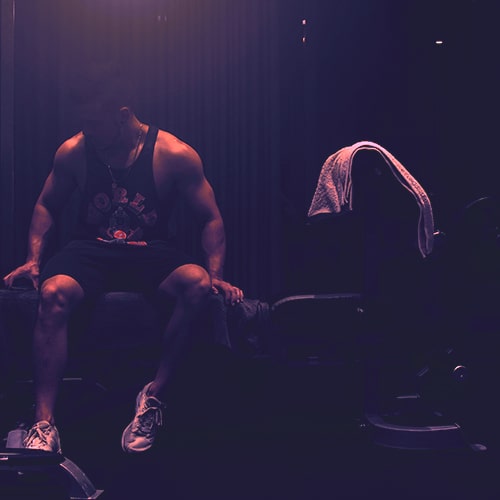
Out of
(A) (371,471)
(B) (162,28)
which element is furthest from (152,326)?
(B) (162,28)

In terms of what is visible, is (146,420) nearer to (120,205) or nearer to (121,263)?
(121,263)

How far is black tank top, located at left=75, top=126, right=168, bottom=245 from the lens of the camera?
8.14ft

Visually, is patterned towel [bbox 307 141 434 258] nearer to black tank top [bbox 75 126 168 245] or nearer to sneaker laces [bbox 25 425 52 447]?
black tank top [bbox 75 126 168 245]

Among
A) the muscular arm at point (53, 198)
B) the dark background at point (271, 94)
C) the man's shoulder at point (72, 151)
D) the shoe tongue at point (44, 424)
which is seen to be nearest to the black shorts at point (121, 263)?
the muscular arm at point (53, 198)

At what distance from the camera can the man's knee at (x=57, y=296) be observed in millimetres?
2135

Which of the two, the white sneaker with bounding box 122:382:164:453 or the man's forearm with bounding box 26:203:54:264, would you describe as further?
the man's forearm with bounding box 26:203:54:264

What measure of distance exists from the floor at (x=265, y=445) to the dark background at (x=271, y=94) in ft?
3.06

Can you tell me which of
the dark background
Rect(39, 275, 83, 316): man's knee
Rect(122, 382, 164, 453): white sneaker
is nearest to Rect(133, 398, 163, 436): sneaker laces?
Rect(122, 382, 164, 453): white sneaker

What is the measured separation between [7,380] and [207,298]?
0.74m

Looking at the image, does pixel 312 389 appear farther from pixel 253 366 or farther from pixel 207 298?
pixel 207 298

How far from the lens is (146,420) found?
2.15m

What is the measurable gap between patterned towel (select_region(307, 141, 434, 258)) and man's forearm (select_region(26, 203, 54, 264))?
3.23ft

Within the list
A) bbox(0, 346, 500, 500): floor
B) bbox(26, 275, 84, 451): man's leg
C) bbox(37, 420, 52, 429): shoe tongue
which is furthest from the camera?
bbox(26, 275, 84, 451): man's leg

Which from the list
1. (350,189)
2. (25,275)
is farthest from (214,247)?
(25,275)
